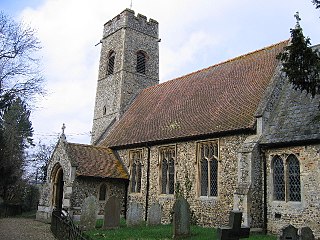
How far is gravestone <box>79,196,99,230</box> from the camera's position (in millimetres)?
14383

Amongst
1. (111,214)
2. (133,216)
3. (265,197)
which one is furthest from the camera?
(133,216)

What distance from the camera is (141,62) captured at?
28.3 metres

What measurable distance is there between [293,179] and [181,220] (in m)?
4.22

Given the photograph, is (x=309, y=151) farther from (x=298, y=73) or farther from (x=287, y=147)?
(x=298, y=73)

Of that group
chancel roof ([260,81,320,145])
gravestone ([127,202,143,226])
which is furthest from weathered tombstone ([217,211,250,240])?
gravestone ([127,202,143,226])

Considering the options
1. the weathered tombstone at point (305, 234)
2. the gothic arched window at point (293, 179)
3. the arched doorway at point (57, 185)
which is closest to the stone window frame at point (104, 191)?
the arched doorway at point (57, 185)

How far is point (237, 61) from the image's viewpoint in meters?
20.1

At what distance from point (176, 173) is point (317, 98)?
7002mm

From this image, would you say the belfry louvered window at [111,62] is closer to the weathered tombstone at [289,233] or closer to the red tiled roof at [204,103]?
the red tiled roof at [204,103]

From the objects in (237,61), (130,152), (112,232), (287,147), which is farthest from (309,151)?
(130,152)

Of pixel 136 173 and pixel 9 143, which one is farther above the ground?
pixel 9 143

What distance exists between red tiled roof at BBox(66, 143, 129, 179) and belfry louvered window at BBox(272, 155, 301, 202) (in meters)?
9.21

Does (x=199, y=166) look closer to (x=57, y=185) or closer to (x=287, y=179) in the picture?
(x=287, y=179)

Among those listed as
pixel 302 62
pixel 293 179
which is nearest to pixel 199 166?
pixel 293 179
